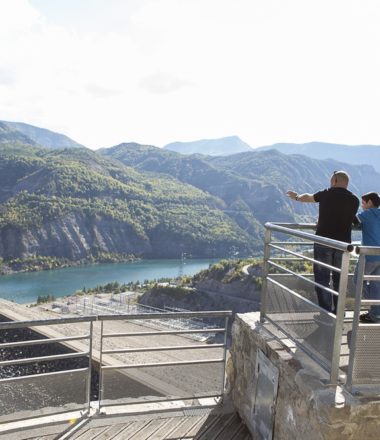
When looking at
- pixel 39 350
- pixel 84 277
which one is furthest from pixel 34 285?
pixel 39 350

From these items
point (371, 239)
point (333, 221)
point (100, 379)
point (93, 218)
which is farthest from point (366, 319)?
point (93, 218)

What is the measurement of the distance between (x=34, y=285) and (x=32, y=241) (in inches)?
950

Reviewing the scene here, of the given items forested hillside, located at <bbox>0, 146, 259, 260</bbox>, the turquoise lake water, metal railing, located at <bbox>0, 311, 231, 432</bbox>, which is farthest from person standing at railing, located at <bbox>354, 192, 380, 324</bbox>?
forested hillside, located at <bbox>0, 146, 259, 260</bbox>

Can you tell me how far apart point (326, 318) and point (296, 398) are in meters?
0.54

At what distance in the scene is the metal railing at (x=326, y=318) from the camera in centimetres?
237

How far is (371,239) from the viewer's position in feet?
10.2

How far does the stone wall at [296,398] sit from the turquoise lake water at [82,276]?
71.6 meters

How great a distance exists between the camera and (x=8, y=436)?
348 centimetres

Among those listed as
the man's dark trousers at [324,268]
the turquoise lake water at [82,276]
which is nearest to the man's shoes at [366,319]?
the man's dark trousers at [324,268]

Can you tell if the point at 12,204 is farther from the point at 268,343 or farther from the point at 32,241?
the point at 268,343

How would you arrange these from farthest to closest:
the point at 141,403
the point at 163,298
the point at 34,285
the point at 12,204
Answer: the point at 12,204, the point at 34,285, the point at 163,298, the point at 141,403

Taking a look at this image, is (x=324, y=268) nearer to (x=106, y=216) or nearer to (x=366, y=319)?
(x=366, y=319)

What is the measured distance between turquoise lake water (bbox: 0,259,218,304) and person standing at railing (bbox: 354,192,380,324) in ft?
238

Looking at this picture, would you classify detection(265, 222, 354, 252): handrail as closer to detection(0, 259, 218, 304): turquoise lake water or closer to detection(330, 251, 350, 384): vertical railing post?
detection(330, 251, 350, 384): vertical railing post
